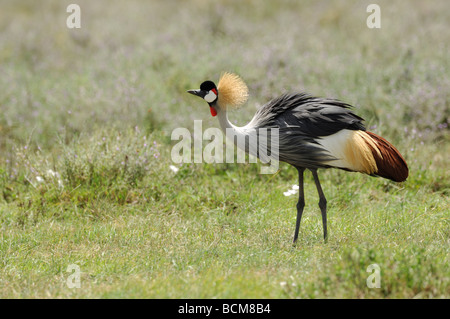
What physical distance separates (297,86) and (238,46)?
2794 mm

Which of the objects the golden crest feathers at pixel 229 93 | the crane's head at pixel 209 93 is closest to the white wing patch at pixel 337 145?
the golden crest feathers at pixel 229 93

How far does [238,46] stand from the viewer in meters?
11.6

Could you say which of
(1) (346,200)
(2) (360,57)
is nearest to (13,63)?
(2) (360,57)

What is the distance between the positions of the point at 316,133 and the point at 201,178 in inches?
88.3

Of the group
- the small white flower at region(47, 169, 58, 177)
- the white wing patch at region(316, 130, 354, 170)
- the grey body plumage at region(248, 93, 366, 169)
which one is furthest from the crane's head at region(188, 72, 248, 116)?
the small white flower at region(47, 169, 58, 177)

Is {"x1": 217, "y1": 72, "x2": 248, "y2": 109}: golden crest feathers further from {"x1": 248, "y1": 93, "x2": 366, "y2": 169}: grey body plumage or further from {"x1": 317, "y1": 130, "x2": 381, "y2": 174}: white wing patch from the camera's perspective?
{"x1": 317, "y1": 130, "x2": 381, "y2": 174}: white wing patch

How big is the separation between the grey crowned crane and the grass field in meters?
0.70

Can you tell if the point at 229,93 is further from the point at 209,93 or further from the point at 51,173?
the point at 51,173

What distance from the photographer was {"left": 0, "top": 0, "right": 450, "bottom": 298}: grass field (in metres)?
4.37

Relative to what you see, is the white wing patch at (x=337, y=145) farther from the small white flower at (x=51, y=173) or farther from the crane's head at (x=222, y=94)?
the small white flower at (x=51, y=173)

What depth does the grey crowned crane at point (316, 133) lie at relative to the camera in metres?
5.06

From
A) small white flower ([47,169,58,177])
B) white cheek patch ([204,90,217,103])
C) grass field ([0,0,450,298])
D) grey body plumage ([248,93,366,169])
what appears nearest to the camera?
grass field ([0,0,450,298])

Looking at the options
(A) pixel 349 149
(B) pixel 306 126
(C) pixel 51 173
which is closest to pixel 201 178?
(C) pixel 51 173

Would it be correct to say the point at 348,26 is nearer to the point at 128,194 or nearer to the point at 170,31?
the point at 170,31
